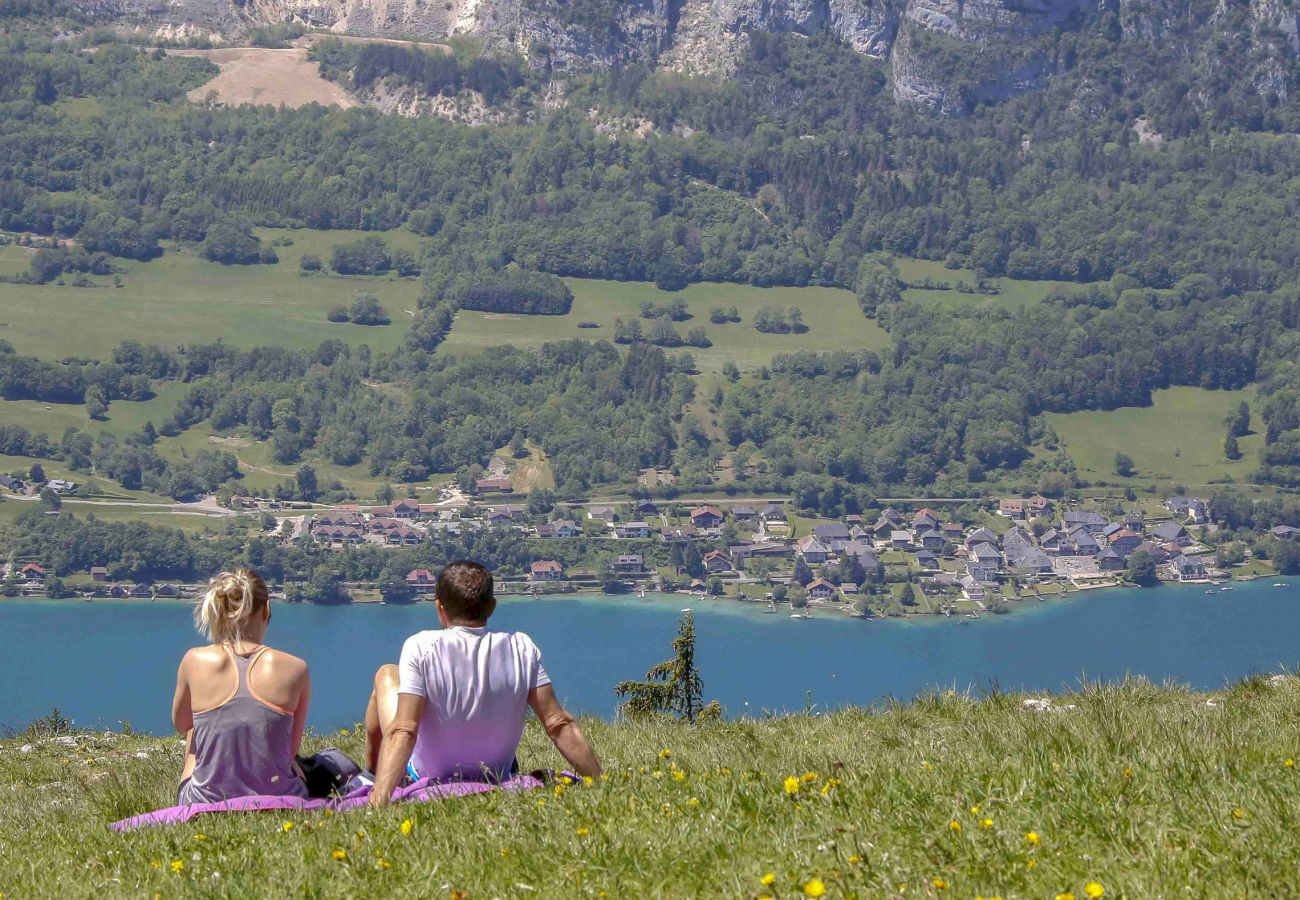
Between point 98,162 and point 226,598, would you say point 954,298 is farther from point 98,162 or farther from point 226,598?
point 226,598

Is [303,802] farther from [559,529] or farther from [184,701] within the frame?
[559,529]

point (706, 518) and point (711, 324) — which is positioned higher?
point (711, 324)

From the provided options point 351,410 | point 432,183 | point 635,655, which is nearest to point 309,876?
point 635,655

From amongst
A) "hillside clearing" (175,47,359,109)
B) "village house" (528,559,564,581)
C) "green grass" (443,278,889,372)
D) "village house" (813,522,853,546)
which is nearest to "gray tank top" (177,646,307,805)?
"village house" (528,559,564,581)

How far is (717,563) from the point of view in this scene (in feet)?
304

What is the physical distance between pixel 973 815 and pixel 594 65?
187899 mm

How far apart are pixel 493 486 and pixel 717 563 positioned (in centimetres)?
1890

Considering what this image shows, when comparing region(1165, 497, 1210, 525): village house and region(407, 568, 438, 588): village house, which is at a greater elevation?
region(1165, 497, 1210, 525): village house

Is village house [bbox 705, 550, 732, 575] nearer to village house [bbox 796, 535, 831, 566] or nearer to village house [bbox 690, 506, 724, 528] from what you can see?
village house [bbox 796, 535, 831, 566]

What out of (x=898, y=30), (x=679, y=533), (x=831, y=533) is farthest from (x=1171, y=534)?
(x=898, y=30)

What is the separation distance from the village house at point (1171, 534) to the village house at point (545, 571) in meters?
32.3

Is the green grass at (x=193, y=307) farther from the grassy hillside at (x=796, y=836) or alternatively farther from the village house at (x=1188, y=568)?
the grassy hillside at (x=796, y=836)

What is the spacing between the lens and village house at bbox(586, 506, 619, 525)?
10119 cm

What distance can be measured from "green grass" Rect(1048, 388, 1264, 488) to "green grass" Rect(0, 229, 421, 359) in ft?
154
